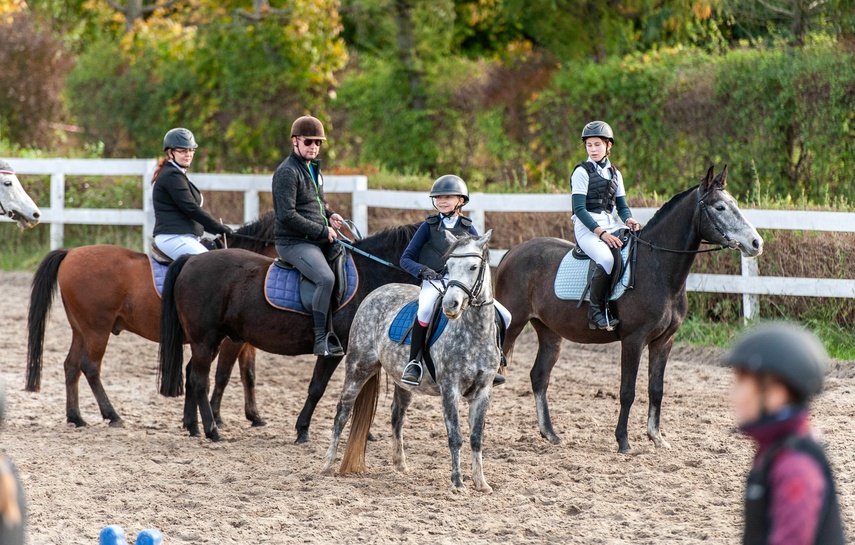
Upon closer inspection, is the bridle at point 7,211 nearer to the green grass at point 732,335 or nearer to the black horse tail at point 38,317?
the black horse tail at point 38,317

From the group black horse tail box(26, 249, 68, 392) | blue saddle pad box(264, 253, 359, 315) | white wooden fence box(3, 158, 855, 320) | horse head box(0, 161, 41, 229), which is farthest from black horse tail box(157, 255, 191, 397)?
white wooden fence box(3, 158, 855, 320)

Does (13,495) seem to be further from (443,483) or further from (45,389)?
(45,389)

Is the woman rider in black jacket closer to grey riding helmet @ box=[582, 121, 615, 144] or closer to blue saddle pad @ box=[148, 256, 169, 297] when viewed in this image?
blue saddle pad @ box=[148, 256, 169, 297]

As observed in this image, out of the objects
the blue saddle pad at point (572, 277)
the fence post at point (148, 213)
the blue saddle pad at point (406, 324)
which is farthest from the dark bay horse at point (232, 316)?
the fence post at point (148, 213)

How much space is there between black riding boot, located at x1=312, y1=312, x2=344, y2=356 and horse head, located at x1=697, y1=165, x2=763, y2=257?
2.86 metres

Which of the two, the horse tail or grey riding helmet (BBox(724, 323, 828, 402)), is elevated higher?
grey riding helmet (BBox(724, 323, 828, 402))

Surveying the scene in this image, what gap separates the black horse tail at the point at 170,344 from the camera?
793 cm

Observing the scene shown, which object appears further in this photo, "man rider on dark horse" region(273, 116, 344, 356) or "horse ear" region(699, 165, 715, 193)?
"man rider on dark horse" region(273, 116, 344, 356)

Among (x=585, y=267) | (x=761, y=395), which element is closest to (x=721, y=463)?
(x=585, y=267)

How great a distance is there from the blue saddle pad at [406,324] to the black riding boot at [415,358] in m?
0.07

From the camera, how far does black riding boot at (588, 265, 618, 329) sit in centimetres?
758

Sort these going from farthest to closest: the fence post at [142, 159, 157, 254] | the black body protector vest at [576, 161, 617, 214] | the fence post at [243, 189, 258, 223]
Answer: the fence post at [142, 159, 157, 254], the fence post at [243, 189, 258, 223], the black body protector vest at [576, 161, 617, 214]

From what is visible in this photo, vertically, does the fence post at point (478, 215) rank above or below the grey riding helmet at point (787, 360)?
above

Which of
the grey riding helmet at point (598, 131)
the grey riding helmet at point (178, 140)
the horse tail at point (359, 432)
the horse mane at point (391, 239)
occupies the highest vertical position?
the grey riding helmet at point (598, 131)
